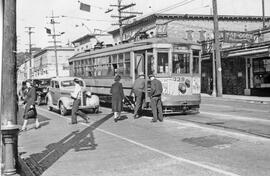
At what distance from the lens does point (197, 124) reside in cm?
1358

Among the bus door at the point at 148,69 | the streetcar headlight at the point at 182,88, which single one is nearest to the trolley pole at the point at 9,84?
the bus door at the point at 148,69

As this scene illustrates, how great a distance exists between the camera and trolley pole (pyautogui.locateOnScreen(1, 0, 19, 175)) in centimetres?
608

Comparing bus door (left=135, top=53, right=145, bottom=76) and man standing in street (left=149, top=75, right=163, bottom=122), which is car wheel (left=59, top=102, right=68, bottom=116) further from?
man standing in street (left=149, top=75, right=163, bottom=122)

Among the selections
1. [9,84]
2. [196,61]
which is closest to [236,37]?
[196,61]

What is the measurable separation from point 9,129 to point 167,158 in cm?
353

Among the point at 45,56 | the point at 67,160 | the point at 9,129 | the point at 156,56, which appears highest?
the point at 45,56

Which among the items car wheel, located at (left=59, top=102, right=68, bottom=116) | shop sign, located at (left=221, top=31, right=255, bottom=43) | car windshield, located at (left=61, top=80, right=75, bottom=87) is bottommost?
car wheel, located at (left=59, top=102, right=68, bottom=116)

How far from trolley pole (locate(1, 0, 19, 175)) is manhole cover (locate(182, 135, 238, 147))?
502 centimetres

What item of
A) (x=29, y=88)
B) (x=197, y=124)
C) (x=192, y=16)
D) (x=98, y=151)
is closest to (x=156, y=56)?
(x=197, y=124)

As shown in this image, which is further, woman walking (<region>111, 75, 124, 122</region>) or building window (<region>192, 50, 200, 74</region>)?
building window (<region>192, 50, 200, 74</region>)

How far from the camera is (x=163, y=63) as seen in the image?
16875 millimetres

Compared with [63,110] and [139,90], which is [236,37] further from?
[63,110]

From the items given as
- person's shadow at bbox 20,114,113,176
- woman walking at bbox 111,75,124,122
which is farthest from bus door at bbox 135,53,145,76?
person's shadow at bbox 20,114,113,176

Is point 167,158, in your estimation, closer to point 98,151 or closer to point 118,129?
point 98,151
